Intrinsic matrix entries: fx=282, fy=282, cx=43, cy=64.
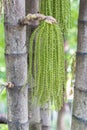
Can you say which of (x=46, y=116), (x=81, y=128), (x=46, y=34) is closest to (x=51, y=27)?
(x=46, y=34)

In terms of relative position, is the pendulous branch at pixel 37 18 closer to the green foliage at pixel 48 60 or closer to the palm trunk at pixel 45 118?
the green foliage at pixel 48 60

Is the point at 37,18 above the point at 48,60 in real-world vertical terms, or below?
above

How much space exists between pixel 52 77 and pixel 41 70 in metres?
0.04

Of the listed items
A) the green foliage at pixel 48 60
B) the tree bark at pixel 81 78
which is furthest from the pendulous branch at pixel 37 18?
the tree bark at pixel 81 78

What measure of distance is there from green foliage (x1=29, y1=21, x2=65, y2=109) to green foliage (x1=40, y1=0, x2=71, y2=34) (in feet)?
0.25

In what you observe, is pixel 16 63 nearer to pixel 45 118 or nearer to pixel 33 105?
pixel 33 105

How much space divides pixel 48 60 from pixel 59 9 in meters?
0.17

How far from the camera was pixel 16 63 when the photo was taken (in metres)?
0.96

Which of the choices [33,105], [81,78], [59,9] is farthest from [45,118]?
[59,9]

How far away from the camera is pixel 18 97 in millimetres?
977

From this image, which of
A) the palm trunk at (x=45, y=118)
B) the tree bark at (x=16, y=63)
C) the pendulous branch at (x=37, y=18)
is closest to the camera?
the pendulous branch at (x=37, y=18)

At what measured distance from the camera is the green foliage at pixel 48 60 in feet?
2.73

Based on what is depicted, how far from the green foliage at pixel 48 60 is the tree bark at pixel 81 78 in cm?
9

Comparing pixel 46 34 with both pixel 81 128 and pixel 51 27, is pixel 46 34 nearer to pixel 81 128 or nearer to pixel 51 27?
pixel 51 27
